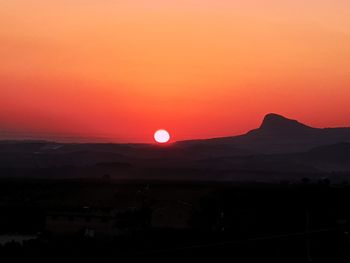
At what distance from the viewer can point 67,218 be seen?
57.7m

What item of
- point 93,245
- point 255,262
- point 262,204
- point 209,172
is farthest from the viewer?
point 209,172

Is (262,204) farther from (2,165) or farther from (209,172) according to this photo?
(2,165)

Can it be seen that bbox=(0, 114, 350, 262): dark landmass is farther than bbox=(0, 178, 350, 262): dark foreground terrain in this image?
No

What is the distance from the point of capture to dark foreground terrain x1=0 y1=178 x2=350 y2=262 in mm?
11938

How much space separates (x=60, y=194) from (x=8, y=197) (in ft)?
26.9

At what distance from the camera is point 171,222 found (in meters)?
51.3

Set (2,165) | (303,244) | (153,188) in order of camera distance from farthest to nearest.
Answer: (2,165), (153,188), (303,244)

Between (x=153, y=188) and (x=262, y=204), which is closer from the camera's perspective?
(x=262, y=204)

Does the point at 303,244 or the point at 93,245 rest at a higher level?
the point at 303,244

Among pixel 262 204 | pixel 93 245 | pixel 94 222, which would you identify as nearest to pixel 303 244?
pixel 93 245

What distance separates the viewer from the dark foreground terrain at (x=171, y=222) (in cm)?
1194

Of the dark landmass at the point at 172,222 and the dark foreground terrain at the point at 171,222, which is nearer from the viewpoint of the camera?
the dark landmass at the point at 172,222

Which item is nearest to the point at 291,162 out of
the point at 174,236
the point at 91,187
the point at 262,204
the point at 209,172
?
the point at 209,172

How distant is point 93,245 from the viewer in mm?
38938
